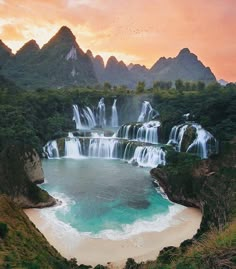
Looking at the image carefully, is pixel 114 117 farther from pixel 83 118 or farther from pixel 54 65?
pixel 54 65

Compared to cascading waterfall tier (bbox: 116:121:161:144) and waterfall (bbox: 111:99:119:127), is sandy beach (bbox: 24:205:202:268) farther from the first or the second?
waterfall (bbox: 111:99:119:127)

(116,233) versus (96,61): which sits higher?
(96,61)

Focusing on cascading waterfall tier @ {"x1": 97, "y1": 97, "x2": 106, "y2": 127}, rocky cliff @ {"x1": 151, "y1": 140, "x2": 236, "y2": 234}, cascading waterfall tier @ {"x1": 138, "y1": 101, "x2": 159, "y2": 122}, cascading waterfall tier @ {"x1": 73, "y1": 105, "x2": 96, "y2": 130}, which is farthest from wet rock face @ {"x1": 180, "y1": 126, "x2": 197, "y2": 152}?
cascading waterfall tier @ {"x1": 97, "y1": 97, "x2": 106, "y2": 127}

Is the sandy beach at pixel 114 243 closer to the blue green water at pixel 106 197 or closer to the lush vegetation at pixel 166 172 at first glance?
the blue green water at pixel 106 197

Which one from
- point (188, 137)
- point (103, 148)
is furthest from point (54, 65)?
point (188, 137)

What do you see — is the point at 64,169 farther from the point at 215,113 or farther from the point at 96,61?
the point at 96,61

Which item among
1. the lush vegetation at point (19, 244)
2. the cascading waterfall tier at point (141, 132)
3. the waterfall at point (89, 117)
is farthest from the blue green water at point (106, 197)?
the waterfall at point (89, 117)

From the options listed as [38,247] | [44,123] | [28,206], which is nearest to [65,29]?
[44,123]
